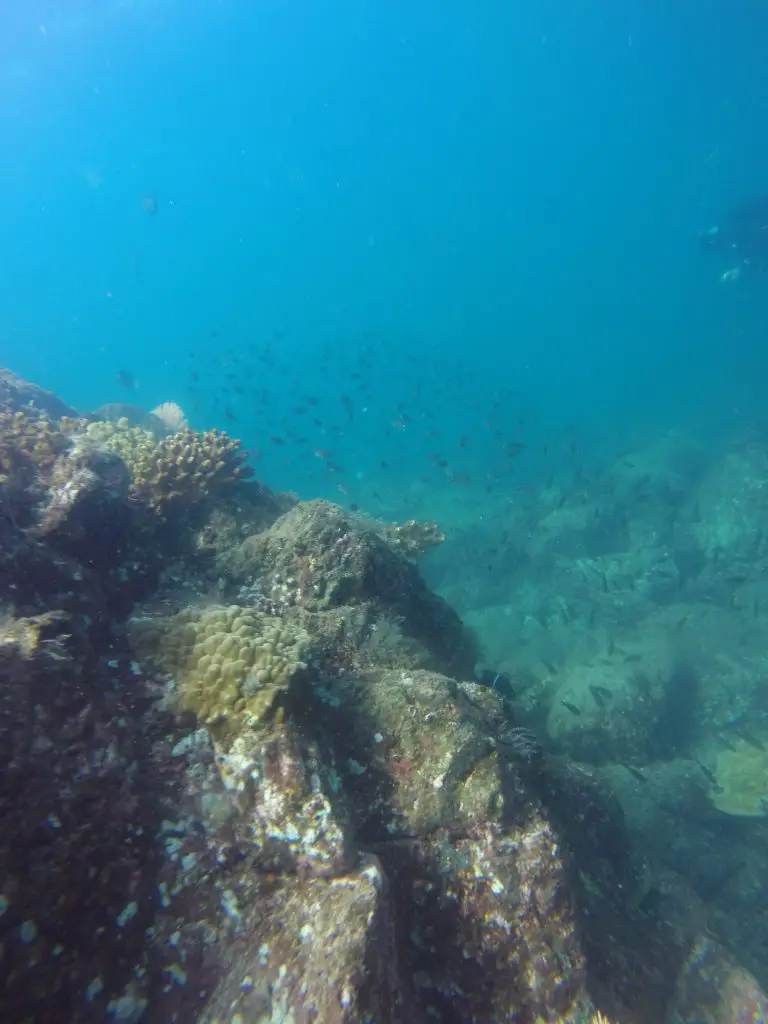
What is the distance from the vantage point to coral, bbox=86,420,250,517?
6055mm

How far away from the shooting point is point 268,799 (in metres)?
3.00

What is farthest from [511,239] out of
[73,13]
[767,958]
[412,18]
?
[767,958]

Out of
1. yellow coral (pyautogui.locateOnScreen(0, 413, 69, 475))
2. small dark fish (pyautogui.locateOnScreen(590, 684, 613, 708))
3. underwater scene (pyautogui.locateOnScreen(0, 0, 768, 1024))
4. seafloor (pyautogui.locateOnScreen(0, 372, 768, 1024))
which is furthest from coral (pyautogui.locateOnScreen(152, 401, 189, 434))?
small dark fish (pyautogui.locateOnScreen(590, 684, 613, 708))

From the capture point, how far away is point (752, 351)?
67375mm

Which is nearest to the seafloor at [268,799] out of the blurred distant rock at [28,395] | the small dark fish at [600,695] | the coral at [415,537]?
the coral at [415,537]

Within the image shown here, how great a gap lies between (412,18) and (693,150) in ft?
233

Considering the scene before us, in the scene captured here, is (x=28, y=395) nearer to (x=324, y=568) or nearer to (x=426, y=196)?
(x=324, y=568)

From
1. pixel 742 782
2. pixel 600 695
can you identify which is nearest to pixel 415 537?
pixel 600 695

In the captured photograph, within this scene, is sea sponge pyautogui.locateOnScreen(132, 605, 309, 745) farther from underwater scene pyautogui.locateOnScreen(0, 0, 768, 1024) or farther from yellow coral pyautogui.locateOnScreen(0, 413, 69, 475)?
yellow coral pyautogui.locateOnScreen(0, 413, 69, 475)

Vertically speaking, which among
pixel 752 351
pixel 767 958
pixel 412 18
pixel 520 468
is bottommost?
pixel 767 958

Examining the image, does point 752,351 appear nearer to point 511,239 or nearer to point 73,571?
point 73,571

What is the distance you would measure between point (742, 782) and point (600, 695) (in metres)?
2.88

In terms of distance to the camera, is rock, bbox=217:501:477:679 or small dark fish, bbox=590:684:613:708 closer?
rock, bbox=217:501:477:679

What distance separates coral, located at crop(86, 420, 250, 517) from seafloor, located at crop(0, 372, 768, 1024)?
1.3 inches
